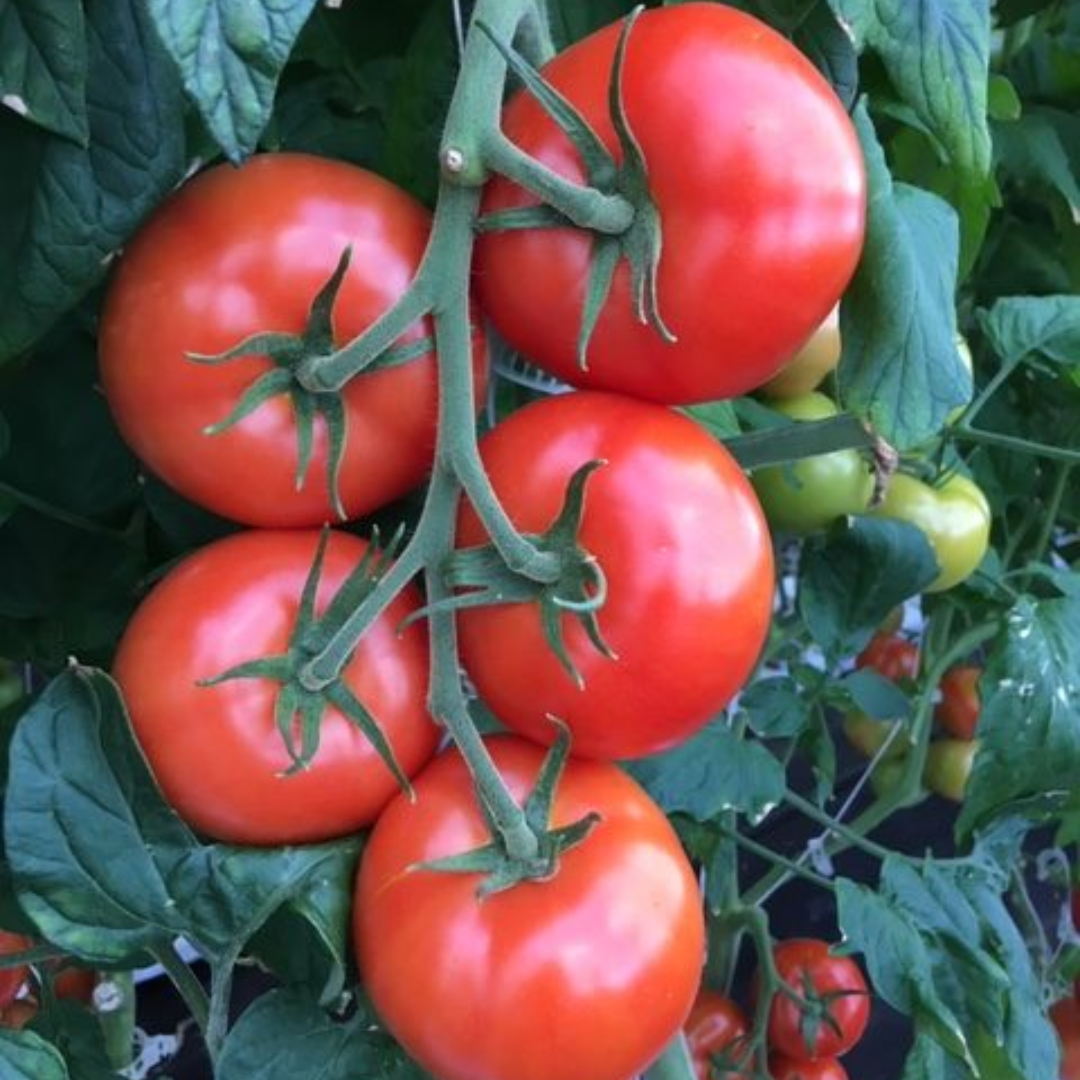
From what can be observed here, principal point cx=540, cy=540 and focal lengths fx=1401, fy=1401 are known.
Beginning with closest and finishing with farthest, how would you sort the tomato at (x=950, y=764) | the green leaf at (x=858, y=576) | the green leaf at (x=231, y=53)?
the green leaf at (x=231, y=53)
the green leaf at (x=858, y=576)
the tomato at (x=950, y=764)

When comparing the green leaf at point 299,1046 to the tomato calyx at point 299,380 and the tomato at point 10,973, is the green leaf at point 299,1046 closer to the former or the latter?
the tomato calyx at point 299,380

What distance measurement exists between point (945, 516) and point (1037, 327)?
0.37 feet

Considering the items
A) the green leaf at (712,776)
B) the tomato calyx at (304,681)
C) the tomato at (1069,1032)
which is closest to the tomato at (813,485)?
the green leaf at (712,776)

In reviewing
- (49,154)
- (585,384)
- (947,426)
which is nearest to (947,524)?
(947,426)

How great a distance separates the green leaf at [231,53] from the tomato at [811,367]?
41cm

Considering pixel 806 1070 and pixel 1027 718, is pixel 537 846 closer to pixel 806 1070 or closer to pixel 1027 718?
pixel 1027 718

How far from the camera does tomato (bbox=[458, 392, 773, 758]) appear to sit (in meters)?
0.37

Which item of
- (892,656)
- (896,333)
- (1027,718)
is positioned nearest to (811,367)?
(1027,718)

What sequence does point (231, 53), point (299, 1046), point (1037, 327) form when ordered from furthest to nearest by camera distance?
point (1037, 327) < point (299, 1046) < point (231, 53)

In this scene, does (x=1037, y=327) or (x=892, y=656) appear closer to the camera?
(x=1037, y=327)

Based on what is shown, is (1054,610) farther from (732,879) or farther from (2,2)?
(2,2)

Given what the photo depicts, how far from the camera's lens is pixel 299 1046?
425mm

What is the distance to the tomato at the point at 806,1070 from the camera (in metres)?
1.03

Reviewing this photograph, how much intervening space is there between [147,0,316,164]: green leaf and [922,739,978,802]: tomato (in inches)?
36.5
